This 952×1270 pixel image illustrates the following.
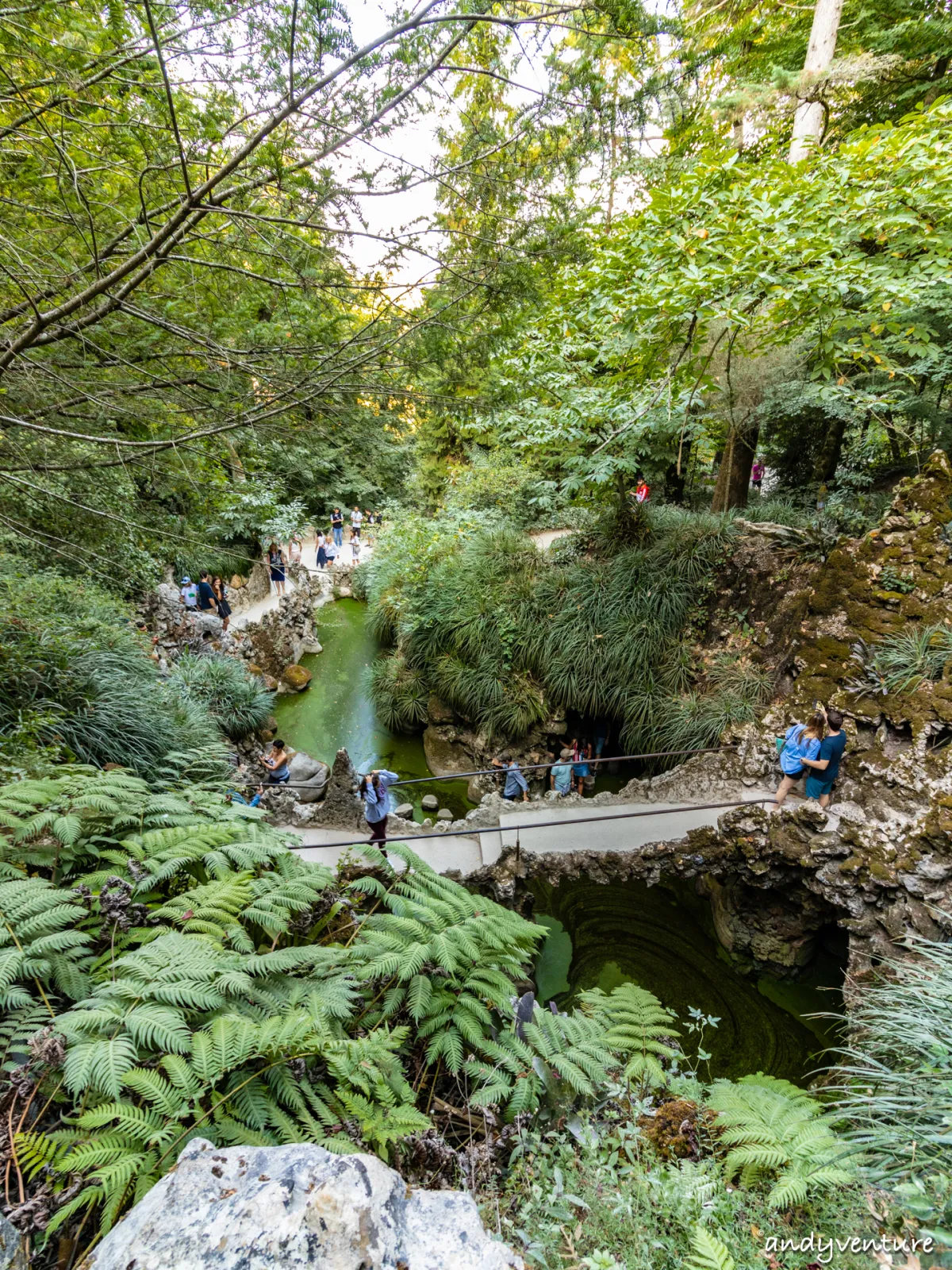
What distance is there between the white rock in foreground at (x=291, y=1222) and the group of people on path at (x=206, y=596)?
9795mm

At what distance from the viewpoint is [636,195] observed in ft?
16.1

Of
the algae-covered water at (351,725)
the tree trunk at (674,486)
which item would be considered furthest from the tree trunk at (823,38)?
the algae-covered water at (351,725)

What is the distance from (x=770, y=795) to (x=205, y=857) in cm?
502

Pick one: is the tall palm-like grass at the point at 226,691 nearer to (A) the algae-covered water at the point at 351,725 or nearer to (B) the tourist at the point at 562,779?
(A) the algae-covered water at the point at 351,725

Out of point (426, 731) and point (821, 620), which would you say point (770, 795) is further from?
point (426, 731)

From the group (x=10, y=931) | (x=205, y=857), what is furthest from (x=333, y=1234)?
(x=205, y=857)

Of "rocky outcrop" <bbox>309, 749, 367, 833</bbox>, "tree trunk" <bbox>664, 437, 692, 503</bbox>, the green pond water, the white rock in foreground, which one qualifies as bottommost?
the green pond water

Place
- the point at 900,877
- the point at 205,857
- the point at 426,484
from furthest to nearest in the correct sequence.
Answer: the point at 426,484 → the point at 900,877 → the point at 205,857

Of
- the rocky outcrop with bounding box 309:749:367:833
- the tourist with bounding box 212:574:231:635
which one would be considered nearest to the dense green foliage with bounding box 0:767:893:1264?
the rocky outcrop with bounding box 309:749:367:833

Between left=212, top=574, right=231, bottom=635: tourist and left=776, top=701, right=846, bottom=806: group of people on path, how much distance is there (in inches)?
375

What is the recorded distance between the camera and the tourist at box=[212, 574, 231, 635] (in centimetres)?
1048

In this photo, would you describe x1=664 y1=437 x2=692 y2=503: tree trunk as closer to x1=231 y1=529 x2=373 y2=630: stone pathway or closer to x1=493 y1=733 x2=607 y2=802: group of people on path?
x1=493 y1=733 x2=607 y2=802: group of people on path

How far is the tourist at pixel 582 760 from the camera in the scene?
7.55 m

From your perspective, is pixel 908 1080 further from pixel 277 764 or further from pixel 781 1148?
pixel 277 764
